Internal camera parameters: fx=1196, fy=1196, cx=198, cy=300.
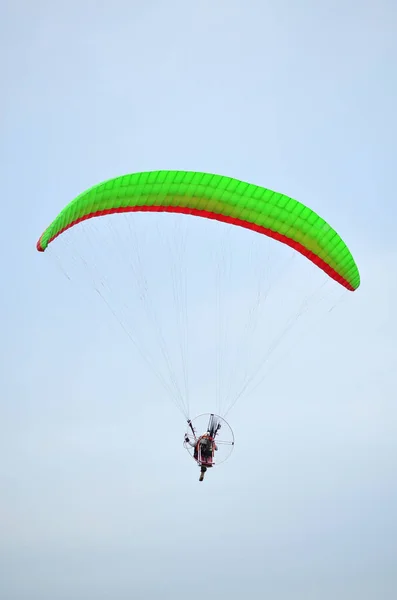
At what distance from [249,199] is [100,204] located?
4.66 m

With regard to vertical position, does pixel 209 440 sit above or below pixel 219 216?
below

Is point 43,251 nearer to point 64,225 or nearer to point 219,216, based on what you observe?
point 64,225

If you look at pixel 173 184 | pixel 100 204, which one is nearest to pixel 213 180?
pixel 173 184

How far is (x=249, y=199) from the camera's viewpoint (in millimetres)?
37156

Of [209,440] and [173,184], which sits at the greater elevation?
[173,184]

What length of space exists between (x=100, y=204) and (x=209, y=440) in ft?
27.3

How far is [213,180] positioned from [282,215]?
246 cm

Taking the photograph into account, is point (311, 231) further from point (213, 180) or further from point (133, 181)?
point (133, 181)

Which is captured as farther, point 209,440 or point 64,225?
point 209,440

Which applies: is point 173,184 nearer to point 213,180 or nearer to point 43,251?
point 213,180

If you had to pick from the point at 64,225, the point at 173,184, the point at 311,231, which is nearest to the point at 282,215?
the point at 311,231

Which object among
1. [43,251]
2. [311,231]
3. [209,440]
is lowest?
[209,440]

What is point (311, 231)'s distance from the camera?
37.5m

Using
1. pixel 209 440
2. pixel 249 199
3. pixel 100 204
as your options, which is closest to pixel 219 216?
pixel 249 199
